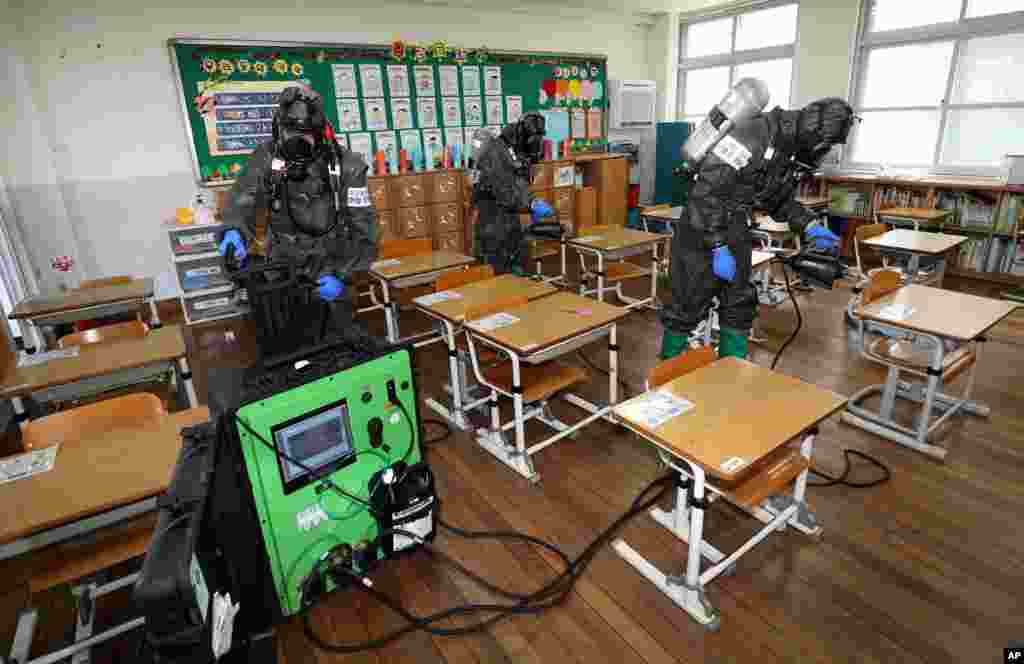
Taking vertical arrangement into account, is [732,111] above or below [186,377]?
above

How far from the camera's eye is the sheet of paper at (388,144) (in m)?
5.96

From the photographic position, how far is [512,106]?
684cm

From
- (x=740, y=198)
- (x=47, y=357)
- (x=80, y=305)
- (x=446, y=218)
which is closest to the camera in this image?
(x=47, y=357)

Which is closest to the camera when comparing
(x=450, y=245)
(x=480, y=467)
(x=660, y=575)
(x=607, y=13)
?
(x=660, y=575)

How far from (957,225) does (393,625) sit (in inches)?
257

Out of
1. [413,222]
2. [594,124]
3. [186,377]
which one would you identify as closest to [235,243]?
[186,377]

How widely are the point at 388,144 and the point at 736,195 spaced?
439cm

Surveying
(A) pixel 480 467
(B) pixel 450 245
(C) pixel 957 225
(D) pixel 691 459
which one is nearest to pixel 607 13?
(B) pixel 450 245

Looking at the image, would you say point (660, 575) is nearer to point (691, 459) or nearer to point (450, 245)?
point (691, 459)

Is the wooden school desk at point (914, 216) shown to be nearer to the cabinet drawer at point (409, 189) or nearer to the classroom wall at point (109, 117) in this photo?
the cabinet drawer at point (409, 189)

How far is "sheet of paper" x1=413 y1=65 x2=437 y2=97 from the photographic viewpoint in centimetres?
606

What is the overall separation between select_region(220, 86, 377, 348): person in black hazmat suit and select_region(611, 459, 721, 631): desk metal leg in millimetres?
1893

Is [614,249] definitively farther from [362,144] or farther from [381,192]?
[362,144]

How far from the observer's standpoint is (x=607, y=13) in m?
7.36
